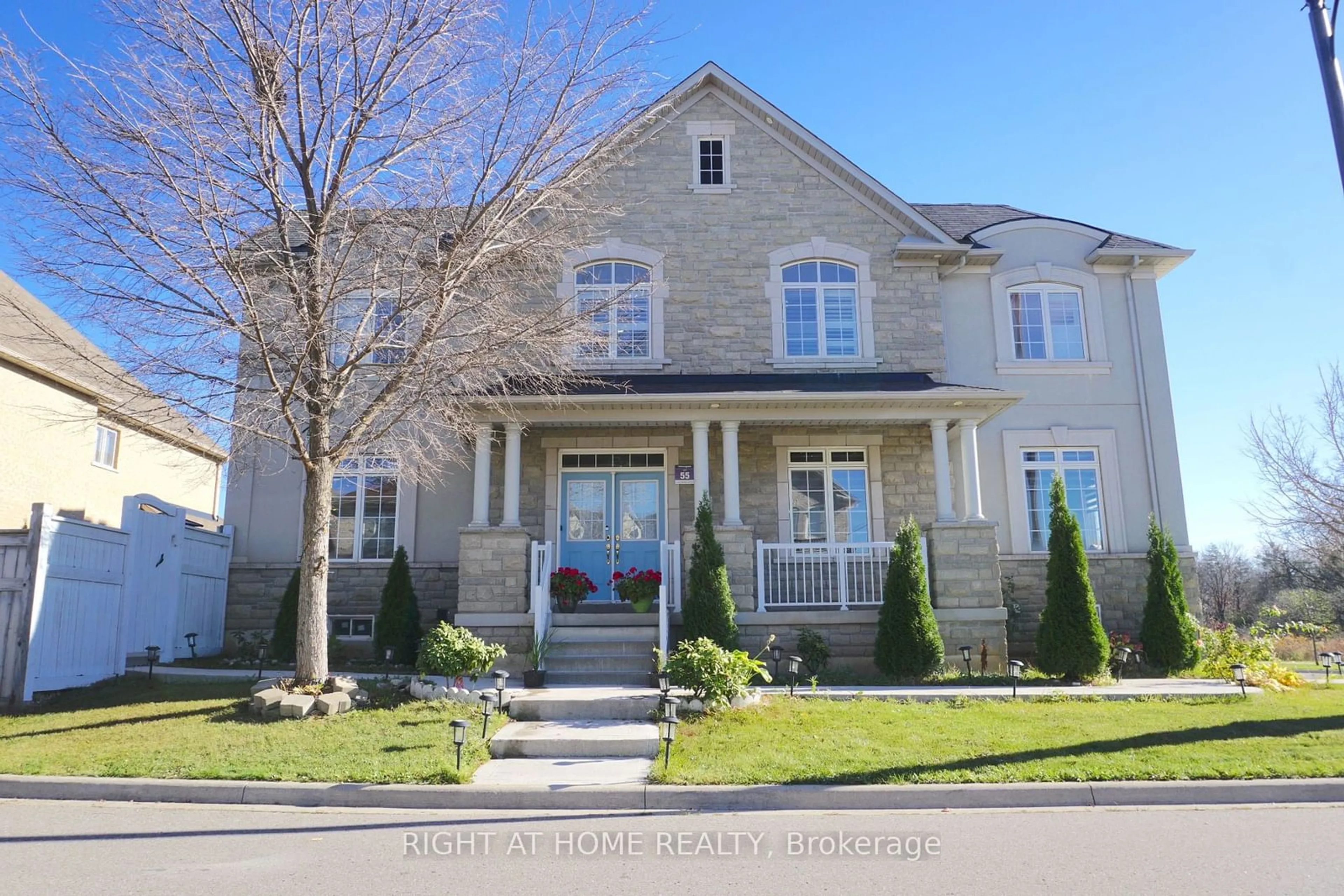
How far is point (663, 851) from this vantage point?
17.5 ft

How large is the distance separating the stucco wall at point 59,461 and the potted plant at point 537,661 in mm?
4821

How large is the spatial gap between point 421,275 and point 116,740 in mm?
5189

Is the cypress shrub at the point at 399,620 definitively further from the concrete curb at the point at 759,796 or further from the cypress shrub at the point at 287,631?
the concrete curb at the point at 759,796

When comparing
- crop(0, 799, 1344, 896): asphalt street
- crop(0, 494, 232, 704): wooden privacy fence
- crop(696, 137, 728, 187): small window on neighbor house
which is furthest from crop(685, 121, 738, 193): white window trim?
crop(0, 799, 1344, 896): asphalt street

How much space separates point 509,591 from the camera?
38.7 feet

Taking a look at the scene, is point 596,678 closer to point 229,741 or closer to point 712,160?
point 229,741

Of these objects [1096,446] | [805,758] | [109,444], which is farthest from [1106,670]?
[109,444]

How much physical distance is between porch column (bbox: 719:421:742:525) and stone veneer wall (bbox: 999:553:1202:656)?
442 cm

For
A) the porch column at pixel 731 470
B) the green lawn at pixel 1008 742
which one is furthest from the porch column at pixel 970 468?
the green lawn at pixel 1008 742

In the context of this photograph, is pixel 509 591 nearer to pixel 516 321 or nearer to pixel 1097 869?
pixel 516 321

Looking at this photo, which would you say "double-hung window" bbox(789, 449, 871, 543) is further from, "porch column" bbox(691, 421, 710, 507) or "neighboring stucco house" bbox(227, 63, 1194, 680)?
"porch column" bbox(691, 421, 710, 507)

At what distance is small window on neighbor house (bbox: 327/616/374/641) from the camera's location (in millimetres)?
13641

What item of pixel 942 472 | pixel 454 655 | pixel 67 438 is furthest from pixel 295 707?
pixel 67 438

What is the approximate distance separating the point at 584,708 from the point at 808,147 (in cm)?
1006
